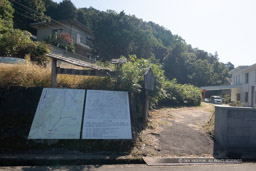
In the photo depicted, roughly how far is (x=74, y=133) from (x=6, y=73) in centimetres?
323

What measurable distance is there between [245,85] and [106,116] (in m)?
28.4

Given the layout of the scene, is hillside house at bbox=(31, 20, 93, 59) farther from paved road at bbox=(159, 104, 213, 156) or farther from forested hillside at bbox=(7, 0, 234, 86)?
paved road at bbox=(159, 104, 213, 156)

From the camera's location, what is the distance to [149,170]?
3.83m

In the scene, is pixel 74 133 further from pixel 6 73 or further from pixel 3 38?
pixel 3 38

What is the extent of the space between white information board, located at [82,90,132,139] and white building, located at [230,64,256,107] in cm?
2210

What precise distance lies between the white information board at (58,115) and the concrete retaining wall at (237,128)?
442cm

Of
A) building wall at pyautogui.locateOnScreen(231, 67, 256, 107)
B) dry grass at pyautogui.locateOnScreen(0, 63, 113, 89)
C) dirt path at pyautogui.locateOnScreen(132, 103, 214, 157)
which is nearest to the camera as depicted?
dirt path at pyautogui.locateOnScreen(132, 103, 214, 157)

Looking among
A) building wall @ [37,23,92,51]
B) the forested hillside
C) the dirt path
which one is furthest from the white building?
building wall @ [37,23,92,51]

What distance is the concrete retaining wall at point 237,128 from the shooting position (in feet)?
17.4

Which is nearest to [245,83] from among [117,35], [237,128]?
[117,35]

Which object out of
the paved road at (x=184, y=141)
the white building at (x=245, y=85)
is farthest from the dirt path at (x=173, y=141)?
the white building at (x=245, y=85)

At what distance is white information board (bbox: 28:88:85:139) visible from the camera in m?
4.66

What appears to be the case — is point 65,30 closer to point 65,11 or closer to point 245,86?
point 65,11

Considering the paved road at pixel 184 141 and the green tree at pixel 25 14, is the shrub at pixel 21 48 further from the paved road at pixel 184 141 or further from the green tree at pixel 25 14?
the green tree at pixel 25 14
